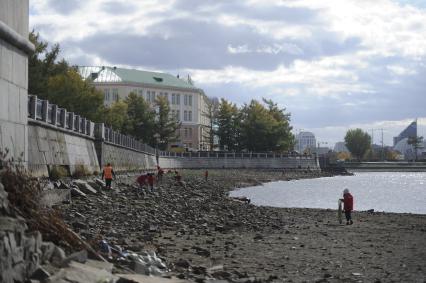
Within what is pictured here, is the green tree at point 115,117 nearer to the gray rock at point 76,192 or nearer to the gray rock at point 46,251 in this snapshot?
the gray rock at point 76,192

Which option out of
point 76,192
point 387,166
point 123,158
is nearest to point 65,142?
point 76,192

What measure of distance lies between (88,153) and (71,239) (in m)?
29.8

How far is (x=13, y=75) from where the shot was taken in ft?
52.6

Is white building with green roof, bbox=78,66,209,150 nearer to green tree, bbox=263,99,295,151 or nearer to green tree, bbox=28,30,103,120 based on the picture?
green tree, bbox=263,99,295,151

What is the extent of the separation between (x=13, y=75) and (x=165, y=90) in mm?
138682

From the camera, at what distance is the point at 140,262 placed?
476 inches

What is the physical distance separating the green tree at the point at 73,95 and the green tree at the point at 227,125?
64040 mm

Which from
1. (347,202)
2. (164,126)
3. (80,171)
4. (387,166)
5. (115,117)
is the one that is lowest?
(347,202)

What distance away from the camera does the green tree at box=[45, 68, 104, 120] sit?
214ft

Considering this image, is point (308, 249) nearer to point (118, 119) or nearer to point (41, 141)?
point (41, 141)

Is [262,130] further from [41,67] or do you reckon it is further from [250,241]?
[250,241]

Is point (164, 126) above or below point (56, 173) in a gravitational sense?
above

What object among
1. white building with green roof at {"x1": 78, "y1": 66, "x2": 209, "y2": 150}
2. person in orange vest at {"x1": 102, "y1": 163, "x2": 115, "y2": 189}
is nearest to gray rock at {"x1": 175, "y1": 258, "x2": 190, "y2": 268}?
person in orange vest at {"x1": 102, "y1": 163, "x2": 115, "y2": 189}

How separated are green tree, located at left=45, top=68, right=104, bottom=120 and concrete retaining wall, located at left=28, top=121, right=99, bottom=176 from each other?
2534 cm
